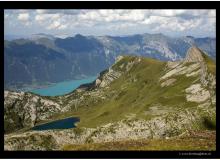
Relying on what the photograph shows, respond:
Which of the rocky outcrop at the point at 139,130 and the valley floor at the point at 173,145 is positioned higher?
the valley floor at the point at 173,145

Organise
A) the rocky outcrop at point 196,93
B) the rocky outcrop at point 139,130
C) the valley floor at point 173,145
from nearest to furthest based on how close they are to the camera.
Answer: the valley floor at point 173,145 < the rocky outcrop at point 139,130 < the rocky outcrop at point 196,93

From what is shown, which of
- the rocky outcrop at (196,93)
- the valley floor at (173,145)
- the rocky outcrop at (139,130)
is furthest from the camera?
the rocky outcrop at (196,93)

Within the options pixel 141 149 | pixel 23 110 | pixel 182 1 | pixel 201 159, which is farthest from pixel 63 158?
pixel 23 110

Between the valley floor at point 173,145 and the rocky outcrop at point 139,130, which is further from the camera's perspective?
the rocky outcrop at point 139,130

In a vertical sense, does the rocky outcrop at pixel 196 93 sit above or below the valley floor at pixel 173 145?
below

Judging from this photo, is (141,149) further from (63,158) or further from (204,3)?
(204,3)

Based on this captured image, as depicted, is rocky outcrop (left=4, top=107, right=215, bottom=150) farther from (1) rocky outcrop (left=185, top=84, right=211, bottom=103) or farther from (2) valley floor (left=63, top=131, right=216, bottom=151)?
(1) rocky outcrop (left=185, top=84, right=211, bottom=103)

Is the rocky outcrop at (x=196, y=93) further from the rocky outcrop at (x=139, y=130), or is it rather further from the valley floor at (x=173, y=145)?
the valley floor at (x=173, y=145)

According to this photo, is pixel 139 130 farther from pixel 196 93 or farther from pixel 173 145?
pixel 196 93

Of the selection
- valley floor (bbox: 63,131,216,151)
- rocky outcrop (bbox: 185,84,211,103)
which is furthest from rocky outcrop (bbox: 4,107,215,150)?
rocky outcrop (bbox: 185,84,211,103)

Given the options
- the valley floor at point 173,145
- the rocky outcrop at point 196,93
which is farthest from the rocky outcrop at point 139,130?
the rocky outcrop at point 196,93

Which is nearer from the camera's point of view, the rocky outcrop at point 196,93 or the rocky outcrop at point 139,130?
the rocky outcrop at point 139,130
